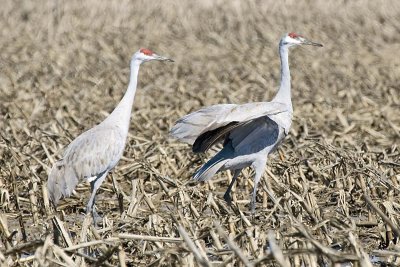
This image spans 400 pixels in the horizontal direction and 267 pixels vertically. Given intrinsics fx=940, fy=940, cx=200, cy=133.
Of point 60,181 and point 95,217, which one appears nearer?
point 95,217

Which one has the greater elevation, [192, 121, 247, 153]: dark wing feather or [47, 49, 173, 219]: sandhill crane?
[192, 121, 247, 153]: dark wing feather

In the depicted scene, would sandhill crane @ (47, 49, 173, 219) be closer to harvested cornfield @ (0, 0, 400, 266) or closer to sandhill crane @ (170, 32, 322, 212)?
harvested cornfield @ (0, 0, 400, 266)

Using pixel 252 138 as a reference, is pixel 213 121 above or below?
above

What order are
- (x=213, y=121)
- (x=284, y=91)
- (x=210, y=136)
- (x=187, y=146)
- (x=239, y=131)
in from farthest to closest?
1. (x=187, y=146)
2. (x=284, y=91)
3. (x=239, y=131)
4. (x=210, y=136)
5. (x=213, y=121)

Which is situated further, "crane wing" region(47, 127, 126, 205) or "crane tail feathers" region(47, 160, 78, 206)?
"crane wing" region(47, 127, 126, 205)

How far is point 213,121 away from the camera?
5.67m

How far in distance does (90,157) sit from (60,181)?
0.38 metres

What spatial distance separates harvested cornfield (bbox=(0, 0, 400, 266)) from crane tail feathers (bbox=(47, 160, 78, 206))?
0.27 ft

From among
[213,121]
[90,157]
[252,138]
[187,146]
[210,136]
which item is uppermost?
[213,121]

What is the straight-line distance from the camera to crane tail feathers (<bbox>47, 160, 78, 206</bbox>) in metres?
5.65

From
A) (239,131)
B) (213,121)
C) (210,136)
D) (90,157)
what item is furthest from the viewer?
(239,131)

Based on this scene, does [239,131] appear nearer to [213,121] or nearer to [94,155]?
[213,121]

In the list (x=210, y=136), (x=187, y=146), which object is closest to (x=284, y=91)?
(x=210, y=136)

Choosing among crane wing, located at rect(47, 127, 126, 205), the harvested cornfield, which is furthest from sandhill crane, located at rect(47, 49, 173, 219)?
the harvested cornfield
